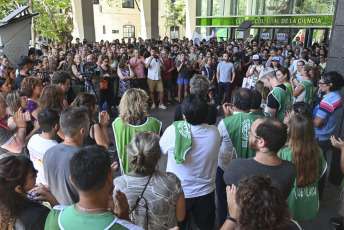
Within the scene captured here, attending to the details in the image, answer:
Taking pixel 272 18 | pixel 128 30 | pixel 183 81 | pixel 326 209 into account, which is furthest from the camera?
pixel 128 30

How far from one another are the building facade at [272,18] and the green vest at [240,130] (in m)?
18.1

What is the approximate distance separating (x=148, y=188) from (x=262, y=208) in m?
0.79

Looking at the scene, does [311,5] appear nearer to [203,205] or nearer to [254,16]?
[254,16]

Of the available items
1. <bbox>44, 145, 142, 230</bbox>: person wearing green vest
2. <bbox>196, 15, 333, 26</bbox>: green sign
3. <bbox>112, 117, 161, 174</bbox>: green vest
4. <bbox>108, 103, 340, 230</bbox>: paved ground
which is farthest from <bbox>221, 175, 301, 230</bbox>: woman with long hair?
<bbox>196, 15, 333, 26</bbox>: green sign

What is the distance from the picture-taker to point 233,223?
169 centimetres

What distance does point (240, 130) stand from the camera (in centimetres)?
290

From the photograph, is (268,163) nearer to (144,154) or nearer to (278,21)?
(144,154)

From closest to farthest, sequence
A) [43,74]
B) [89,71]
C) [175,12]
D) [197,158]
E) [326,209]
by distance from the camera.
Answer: [197,158], [326,209], [43,74], [89,71], [175,12]

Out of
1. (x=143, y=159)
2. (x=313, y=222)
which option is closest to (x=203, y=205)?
(x=143, y=159)

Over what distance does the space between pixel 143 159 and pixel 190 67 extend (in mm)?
7150

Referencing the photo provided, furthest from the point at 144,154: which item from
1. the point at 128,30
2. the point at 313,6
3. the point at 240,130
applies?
the point at 128,30

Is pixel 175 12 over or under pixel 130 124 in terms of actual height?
over

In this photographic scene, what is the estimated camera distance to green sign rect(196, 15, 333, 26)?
18009mm

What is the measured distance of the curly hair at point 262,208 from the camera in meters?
1.39
